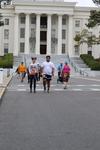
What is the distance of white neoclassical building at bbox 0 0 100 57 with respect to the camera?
112 meters

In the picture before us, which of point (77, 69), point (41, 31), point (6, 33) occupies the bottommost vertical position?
point (77, 69)

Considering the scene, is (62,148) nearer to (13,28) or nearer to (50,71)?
(50,71)

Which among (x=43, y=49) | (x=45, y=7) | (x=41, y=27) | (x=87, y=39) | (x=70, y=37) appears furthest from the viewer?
(x=41, y=27)

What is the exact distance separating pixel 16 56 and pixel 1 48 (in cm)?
781

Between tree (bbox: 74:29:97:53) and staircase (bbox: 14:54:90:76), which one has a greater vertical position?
tree (bbox: 74:29:97:53)

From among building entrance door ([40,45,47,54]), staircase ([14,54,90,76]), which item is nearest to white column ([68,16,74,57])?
staircase ([14,54,90,76])

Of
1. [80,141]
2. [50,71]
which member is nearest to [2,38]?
[50,71]

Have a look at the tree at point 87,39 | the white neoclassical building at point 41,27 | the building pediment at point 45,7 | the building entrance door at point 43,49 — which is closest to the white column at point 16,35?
the white neoclassical building at point 41,27

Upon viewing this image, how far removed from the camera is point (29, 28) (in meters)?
114

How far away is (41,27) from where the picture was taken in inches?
4523

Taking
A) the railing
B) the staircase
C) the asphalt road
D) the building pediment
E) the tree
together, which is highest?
the building pediment

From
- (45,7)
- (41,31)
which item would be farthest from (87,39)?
(41,31)

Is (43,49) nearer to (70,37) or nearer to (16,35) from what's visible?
(70,37)

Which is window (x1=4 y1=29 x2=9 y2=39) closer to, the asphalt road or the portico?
the portico
